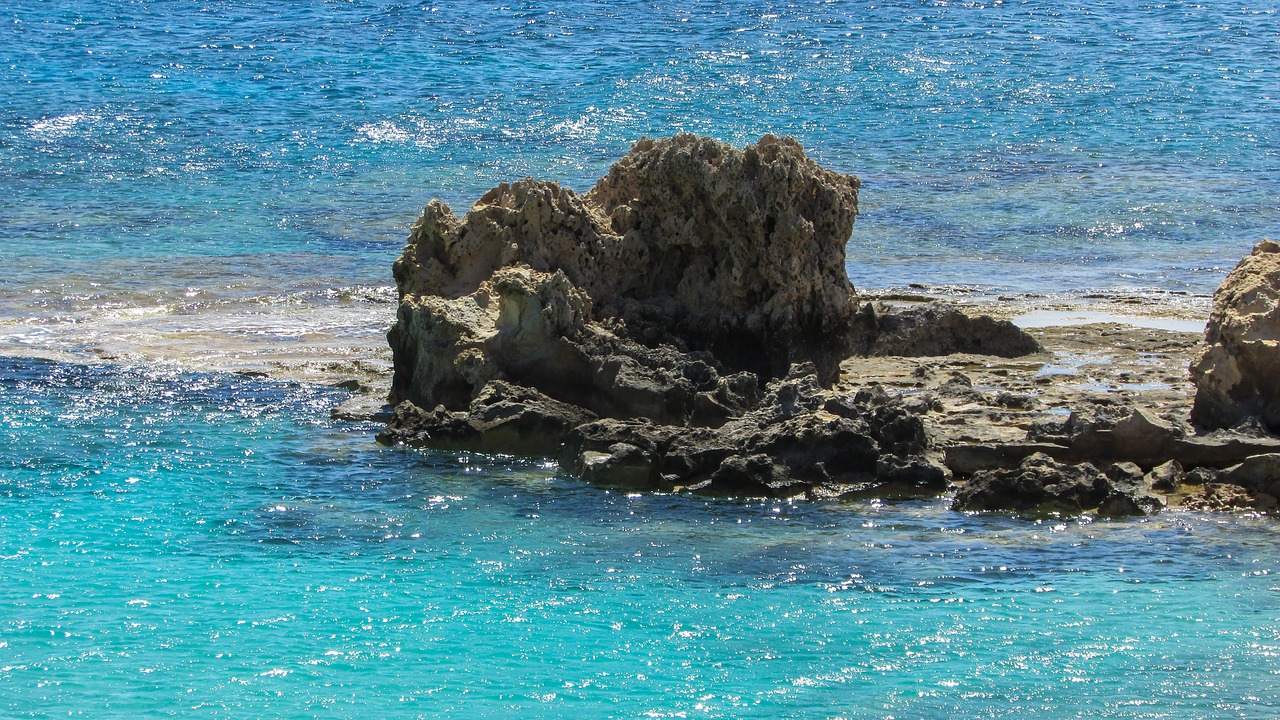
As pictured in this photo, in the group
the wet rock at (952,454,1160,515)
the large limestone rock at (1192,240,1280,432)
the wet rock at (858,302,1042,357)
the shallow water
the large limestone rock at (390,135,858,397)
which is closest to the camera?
the shallow water

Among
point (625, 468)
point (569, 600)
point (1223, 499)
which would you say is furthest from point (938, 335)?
point (569, 600)

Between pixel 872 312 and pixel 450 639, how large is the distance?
287 inches

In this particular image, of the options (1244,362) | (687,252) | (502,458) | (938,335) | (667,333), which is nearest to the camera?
(1244,362)

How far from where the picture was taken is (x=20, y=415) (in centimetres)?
1234

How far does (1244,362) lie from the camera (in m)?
11.0

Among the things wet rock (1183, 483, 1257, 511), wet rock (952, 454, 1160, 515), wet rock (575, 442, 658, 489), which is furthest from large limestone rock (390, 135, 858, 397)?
wet rock (1183, 483, 1257, 511)

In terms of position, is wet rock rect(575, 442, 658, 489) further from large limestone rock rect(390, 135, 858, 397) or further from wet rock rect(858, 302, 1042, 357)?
wet rock rect(858, 302, 1042, 357)

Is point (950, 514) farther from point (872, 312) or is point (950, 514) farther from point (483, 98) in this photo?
point (483, 98)

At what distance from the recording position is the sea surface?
25.3 feet

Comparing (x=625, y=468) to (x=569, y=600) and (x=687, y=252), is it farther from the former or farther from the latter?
(x=687, y=252)

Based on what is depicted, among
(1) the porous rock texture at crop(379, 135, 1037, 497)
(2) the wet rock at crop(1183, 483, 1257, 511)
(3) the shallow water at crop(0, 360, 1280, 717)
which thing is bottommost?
(3) the shallow water at crop(0, 360, 1280, 717)

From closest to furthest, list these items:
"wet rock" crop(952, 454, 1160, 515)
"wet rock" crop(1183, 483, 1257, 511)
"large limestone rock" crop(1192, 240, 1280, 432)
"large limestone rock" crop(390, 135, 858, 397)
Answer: "wet rock" crop(952, 454, 1160, 515) < "wet rock" crop(1183, 483, 1257, 511) < "large limestone rock" crop(1192, 240, 1280, 432) < "large limestone rock" crop(390, 135, 858, 397)

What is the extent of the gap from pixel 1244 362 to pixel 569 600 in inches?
209

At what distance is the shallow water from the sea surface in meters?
0.03
